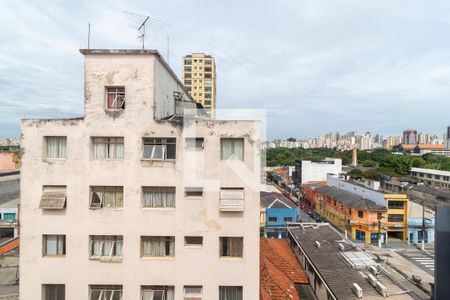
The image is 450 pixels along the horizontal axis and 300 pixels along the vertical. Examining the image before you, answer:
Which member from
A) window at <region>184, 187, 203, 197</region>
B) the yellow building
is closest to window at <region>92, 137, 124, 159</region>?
window at <region>184, 187, 203, 197</region>

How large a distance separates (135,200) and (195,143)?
3497 millimetres

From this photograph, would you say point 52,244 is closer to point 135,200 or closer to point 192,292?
point 135,200

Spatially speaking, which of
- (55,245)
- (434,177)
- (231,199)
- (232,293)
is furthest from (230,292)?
(434,177)

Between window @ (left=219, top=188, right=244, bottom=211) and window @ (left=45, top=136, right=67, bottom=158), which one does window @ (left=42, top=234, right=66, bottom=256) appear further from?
window @ (left=219, top=188, right=244, bottom=211)

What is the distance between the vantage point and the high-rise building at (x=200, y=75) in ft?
305

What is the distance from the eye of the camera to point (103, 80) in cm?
1185

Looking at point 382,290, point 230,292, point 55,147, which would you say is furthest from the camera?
point 382,290

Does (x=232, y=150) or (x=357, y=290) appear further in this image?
(x=357, y=290)

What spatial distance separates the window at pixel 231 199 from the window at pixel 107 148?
15.5ft

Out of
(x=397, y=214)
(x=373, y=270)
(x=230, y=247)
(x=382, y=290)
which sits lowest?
(x=397, y=214)

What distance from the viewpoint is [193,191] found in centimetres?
1202

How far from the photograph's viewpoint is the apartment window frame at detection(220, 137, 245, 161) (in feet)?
39.5

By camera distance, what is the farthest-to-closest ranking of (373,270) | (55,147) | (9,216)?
(9,216) → (373,270) → (55,147)

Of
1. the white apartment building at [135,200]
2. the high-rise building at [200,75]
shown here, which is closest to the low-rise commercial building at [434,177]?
the high-rise building at [200,75]
